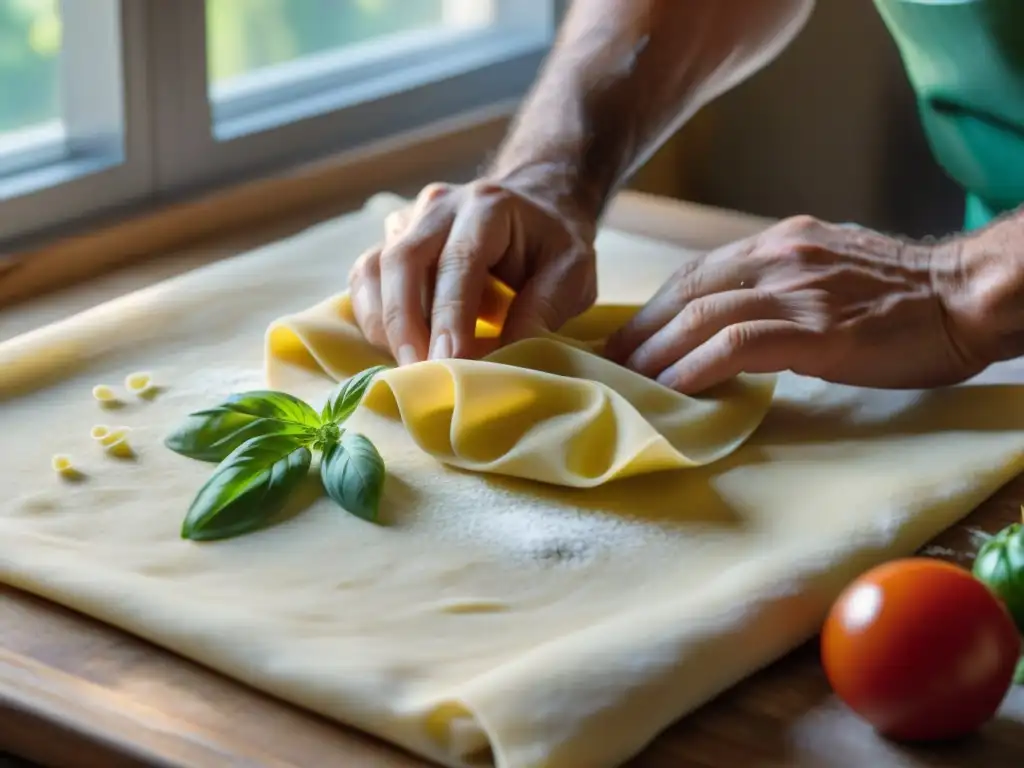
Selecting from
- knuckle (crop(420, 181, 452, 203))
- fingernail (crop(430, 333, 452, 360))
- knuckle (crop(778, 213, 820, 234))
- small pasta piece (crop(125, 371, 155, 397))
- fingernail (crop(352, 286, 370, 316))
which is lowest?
small pasta piece (crop(125, 371, 155, 397))

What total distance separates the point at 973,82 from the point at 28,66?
92cm

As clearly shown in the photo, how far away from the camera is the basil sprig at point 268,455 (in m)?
0.83

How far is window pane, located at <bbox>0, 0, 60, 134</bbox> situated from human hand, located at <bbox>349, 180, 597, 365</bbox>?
493mm

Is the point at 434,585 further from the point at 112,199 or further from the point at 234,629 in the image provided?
the point at 112,199

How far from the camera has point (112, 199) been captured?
1.41 meters

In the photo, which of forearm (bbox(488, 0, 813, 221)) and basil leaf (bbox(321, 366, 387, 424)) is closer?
basil leaf (bbox(321, 366, 387, 424))

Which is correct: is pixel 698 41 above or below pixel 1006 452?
above

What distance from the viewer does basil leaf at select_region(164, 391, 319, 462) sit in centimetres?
91

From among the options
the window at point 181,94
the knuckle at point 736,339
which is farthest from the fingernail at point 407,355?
the window at point 181,94

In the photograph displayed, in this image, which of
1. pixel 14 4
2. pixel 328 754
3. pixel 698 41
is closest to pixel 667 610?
pixel 328 754

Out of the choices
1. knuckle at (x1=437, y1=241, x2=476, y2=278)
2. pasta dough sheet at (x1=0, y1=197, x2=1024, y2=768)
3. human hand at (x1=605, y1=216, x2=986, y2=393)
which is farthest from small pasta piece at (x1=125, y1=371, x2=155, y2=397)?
human hand at (x1=605, y1=216, x2=986, y2=393)

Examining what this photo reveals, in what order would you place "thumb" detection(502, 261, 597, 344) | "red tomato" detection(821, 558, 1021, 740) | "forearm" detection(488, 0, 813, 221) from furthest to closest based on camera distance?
"forearm" detection(488, 0, 813, 221) < "thumb" detection(502, 261, 597, 344) < "red tomato" detection(821, 558, 1021, 740)

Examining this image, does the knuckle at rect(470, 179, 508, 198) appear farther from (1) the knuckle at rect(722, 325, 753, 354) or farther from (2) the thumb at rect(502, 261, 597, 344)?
(1) the knuckle at rect(722, 325, 753, 354)

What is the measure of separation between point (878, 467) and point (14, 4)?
0.97 meters
